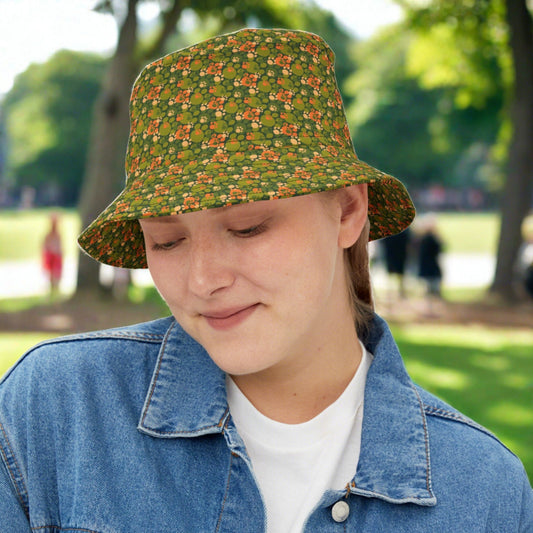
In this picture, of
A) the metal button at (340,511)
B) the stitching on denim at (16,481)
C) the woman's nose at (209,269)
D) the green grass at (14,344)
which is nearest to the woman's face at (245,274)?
the woman's nose at (209,269)

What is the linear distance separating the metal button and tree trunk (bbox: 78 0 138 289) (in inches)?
502

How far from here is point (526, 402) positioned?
7406 mm

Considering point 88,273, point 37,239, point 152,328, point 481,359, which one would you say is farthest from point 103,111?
point 37,239

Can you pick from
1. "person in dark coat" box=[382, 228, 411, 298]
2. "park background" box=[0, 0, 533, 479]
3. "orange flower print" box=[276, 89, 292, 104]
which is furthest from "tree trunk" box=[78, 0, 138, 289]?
"orange flower print" box=[276, 89, 292, 104]

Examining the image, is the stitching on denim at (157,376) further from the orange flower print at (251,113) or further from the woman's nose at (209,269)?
the orange flower print at (251,113)

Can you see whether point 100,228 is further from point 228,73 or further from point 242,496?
point 242,496

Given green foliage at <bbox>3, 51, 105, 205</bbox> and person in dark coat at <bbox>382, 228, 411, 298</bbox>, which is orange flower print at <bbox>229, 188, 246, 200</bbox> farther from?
green foliage at <bbox>3, 51, 105, 205</bbox>

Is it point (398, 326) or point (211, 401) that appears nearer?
point (211, 401)

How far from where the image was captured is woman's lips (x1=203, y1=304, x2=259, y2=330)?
68.6 inches

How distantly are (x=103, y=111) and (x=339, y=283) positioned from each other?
1291 cm

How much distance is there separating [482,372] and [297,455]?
7366 millimetres

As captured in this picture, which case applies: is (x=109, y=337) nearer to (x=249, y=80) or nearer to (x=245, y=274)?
(x=245, y=274)

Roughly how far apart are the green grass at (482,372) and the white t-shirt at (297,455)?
3053 mm

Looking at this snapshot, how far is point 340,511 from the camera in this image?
6.02ft
